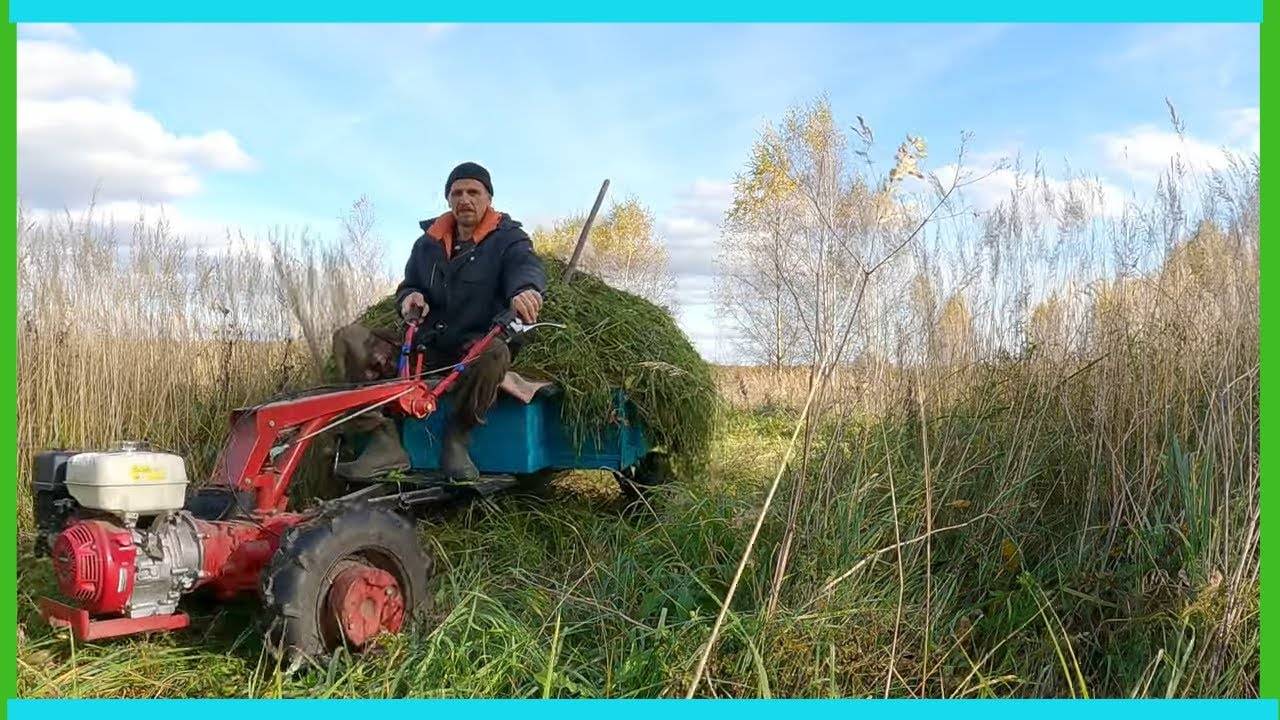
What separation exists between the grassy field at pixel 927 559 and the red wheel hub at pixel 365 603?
0.09 meters

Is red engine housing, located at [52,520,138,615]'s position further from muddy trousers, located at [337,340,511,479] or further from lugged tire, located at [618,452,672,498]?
lugged tire, located at [618,452,672,498]

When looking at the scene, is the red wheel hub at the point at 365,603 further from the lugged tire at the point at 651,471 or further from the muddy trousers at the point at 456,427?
the lugged tire at the point at 651,471

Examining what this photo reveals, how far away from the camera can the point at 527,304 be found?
413 cm

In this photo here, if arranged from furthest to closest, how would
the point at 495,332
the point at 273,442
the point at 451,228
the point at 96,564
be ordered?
1. the point at 451,228
2. the point at 495,332
3. the point at 273,442
4. the point at 96,564

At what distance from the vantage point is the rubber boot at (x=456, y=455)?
4.22 meters

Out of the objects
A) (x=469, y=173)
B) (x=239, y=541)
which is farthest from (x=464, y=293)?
(x=239, y=541)

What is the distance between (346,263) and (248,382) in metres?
1.37

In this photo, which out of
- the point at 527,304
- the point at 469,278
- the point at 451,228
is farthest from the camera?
the point at 451,228

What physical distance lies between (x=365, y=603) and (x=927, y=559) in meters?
1.84

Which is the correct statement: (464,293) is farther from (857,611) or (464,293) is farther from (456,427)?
(857,611)

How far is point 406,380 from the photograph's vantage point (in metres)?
3.74

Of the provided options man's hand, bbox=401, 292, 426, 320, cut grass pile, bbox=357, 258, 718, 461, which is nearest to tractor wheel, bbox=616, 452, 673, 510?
cut grass pile, bbox=357, 258, 718, 461

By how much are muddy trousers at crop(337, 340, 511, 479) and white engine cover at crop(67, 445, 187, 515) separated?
1.13 metres

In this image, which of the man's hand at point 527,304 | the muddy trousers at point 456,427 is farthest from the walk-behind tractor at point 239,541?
the man's hand at point 527,304
